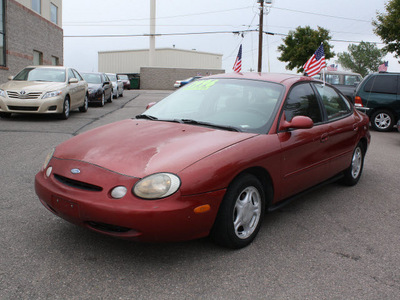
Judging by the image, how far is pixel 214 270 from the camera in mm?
2914

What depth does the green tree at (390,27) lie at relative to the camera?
19078 millimetres

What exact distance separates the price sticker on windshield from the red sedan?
0.03 meters

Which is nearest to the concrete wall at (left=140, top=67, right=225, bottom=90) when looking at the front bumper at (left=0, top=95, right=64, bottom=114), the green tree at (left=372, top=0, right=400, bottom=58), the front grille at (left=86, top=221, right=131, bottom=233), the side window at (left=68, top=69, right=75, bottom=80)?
the green tree at (left=372, top=0, right=400, bottom=58)

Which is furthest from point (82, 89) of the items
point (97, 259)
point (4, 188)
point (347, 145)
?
point (97, 259)

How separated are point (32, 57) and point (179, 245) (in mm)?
21110

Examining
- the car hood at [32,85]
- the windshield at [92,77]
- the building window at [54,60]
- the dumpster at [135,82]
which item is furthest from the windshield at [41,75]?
the dumpster at [135,82]

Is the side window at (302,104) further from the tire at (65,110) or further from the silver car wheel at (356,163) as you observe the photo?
the tire at (65,110)

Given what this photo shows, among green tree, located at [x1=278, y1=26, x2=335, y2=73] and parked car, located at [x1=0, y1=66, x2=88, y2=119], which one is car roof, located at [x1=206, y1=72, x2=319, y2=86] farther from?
green tree, located at [x1=278, y1=26, x2=335, y2=73]

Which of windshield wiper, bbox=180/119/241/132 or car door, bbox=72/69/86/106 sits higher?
car door, bbox=72/69/86/106

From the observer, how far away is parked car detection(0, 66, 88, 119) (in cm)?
1056

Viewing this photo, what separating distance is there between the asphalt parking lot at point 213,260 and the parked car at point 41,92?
669 cm

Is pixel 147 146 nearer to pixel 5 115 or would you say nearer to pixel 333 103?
pixel 333 103

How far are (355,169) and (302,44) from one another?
3798cm

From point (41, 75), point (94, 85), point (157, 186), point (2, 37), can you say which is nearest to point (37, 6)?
point (2, 37)
